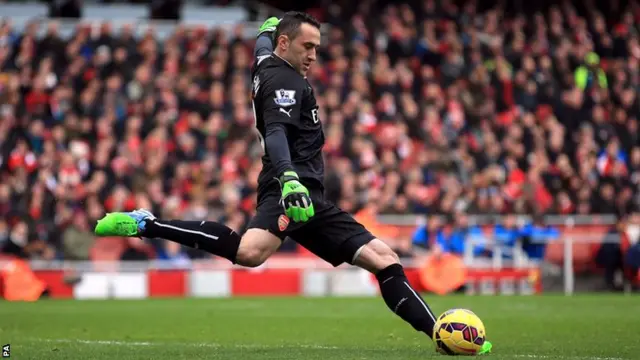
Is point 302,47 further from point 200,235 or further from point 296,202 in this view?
point 200,235

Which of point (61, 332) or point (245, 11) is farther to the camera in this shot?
point (245, 11)

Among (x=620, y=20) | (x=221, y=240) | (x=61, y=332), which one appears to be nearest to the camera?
(x=221, y=240)

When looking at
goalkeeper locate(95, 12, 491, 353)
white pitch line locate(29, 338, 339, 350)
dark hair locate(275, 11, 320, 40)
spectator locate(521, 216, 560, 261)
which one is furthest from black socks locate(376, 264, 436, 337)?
spectator locate(521, 216, 560, 261)

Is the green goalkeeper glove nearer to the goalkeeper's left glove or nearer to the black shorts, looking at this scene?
the black shorts

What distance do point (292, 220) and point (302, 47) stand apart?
1.21 meters

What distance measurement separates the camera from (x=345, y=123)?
23828 mm

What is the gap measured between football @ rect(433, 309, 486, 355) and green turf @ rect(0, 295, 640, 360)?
12cm

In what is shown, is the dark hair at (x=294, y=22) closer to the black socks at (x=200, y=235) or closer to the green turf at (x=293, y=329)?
the black socks at (x=200, y=235)

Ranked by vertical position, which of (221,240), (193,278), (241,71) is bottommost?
(193,278)

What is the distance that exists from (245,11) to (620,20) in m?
9.26

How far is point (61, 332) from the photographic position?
11594 mm

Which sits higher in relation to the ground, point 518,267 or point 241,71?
point 241,71

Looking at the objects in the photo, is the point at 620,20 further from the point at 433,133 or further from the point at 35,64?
the point at 35,64

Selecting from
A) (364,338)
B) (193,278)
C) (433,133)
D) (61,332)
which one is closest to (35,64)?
(193,278)
